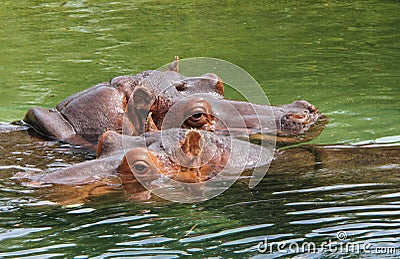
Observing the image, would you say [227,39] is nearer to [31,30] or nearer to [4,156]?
[31,30]

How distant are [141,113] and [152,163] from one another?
1.82 m

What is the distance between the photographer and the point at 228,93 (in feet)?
32.2

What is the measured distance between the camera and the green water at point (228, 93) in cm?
476

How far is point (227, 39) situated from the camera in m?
12.9

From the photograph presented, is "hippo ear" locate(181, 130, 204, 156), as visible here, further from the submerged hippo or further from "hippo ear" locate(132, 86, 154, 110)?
"hippo ear" locate(132, 86, 154, 110)

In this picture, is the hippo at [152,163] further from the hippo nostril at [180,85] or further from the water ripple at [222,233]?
the hippo nostril at [180,85]

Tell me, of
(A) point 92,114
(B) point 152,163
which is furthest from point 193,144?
(A) point 92,114

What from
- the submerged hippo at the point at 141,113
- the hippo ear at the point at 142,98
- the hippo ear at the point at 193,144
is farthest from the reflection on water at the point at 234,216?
the hippo ear at the point at 142,98

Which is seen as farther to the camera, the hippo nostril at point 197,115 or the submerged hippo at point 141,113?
the submerged hippo at point 141,113

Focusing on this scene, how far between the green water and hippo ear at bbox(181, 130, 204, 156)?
43 centimetres

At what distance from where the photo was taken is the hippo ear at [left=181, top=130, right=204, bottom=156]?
18.7 feet

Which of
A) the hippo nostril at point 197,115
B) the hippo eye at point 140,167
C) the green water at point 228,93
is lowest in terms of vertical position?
the green water at point 228,93

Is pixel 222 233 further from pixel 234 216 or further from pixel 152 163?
pixel 152 163

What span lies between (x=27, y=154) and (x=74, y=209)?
161cm
